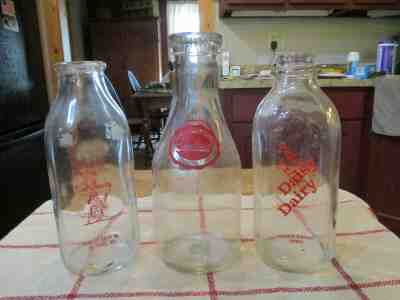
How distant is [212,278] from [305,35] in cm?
190

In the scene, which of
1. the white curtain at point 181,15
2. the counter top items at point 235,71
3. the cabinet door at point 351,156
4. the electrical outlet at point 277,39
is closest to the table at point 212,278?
the cabinet door at point 351,156

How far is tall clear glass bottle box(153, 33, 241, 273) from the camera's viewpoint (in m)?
0.34

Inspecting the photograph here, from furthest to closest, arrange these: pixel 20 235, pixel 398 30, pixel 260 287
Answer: pixel 398 30 < pixel 20 235 < pixel 260 287

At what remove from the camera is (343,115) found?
1471 millimetres

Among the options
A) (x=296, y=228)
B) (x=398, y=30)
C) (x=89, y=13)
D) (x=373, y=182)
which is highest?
(x=89, y=13)

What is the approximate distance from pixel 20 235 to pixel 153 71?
3823 mm

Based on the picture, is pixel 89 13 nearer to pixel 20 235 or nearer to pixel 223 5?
pixel 223 5

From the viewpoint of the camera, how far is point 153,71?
4051mm

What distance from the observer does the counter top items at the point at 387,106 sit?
125 centimetres

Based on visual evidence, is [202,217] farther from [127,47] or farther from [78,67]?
[127,47]

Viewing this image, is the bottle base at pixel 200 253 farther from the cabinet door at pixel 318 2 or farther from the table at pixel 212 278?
the cabinet door at pixel 318 2

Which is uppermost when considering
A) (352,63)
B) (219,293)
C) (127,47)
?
(127,47)

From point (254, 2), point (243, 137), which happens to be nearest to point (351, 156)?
point (243, 137)

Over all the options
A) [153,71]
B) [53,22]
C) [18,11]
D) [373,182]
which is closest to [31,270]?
[18,11]
